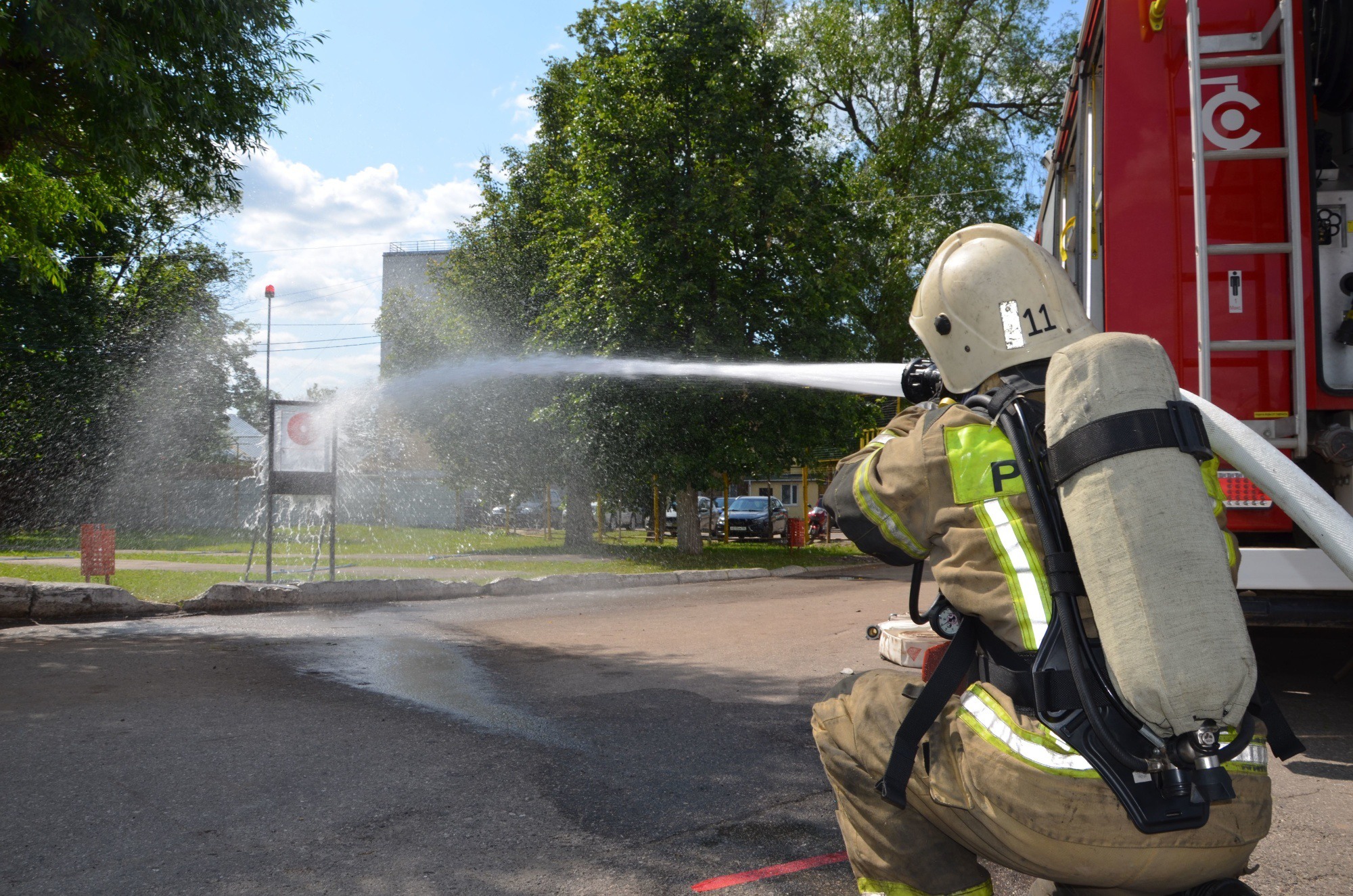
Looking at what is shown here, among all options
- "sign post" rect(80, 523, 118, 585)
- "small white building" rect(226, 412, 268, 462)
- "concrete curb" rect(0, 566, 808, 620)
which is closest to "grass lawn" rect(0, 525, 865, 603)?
"sign post" rect(80, 523, 118, 585)

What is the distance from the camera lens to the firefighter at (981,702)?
1.73 meters

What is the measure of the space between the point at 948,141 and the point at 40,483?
2909 cm

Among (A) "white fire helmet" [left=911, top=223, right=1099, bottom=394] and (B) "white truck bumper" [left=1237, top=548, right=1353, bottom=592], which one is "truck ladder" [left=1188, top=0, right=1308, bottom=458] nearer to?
(B) "white truck bumper" [left=1237, top=548, right=1353, bottom=592]

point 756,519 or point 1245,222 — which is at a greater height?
point 1245,222

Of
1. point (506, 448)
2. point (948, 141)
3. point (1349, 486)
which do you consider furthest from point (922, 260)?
point (1349, 486)

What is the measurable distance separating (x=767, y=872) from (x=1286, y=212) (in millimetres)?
4062

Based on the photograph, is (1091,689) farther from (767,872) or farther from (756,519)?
(756,519)

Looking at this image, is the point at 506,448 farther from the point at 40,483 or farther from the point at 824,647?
the point at 824,647

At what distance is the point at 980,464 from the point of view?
1903mm

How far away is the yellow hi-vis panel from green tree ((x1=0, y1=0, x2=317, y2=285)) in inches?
268

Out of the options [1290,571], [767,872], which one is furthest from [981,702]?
[1290,571]

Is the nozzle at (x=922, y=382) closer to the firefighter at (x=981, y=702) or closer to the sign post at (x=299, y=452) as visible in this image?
the firefighter at (x=981, y=702)

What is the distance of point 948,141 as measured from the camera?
26.3 m

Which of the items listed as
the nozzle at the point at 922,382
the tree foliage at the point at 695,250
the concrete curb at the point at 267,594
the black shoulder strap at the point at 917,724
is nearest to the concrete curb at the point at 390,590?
the concrete curb at the point at 267,594
